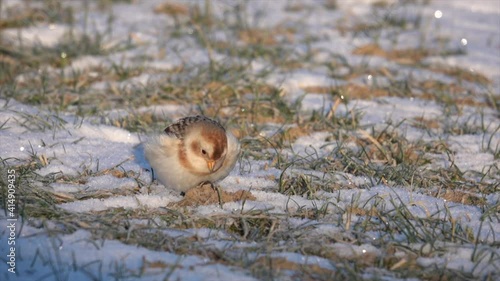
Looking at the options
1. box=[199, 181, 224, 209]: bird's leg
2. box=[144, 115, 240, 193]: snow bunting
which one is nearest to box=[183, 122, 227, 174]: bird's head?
box=[144, 115, 240, 193]: snow bunting

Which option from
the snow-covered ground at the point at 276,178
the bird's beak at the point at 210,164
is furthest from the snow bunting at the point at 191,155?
the snow-covered ground at the point at 276,178

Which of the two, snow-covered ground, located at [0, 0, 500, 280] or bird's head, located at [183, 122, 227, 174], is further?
bird's head, located at [183, 122, 227, 174]

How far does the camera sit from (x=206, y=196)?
3.83m

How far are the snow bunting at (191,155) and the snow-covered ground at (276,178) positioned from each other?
14cm

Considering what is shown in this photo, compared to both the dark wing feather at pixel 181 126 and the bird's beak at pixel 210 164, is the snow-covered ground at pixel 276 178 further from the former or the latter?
the dark wing feather at pixel 181 126

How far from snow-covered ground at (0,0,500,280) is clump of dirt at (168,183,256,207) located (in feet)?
0.18

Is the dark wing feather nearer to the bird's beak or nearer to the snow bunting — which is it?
the snow bunting

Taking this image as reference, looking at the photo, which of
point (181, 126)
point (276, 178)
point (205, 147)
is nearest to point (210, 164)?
point (205, 147)

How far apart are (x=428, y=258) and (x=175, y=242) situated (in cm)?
106

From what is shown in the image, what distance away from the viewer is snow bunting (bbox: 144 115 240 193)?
12.4ft

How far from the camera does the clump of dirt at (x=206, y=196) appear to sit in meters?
3.78

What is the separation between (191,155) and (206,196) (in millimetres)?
217

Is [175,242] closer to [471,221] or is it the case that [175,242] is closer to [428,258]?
[428,258]

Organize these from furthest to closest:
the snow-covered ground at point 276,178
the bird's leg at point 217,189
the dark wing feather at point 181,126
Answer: the dark wing feather at point 181,126 → the bird's leg at point 217,189 → the snow-covered ground at point 276,178
